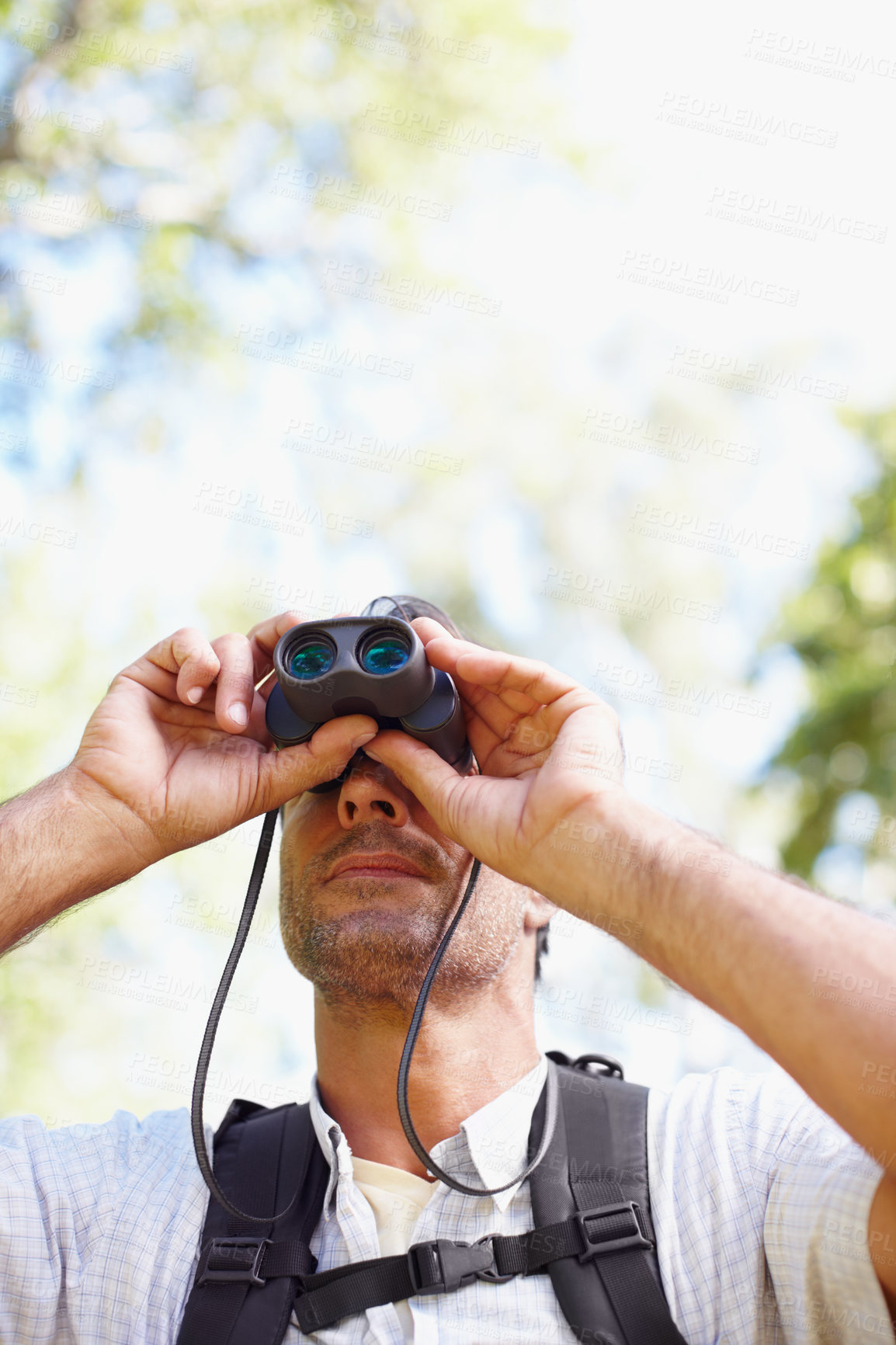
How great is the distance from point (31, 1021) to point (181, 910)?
146cm

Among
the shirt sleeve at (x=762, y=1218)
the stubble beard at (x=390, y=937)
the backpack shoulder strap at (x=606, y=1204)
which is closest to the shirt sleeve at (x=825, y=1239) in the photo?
the shirt sleeve at (x=762, y=1218)

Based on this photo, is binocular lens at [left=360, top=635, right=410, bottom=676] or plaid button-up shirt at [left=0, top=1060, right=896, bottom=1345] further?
binocular lens at [left=360, top=635, right=410, bottom=676]

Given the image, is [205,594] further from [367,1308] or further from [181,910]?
[367,1308]

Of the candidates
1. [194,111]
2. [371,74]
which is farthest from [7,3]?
[371,74]

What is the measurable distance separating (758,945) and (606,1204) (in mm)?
734

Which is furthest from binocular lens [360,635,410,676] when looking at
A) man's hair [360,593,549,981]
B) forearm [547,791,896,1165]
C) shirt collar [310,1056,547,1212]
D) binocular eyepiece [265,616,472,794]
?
shirt collar [310,1056,547,1212]

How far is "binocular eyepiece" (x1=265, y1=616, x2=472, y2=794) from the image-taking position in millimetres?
1928

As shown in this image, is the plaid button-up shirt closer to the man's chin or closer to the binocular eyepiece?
the man's chin

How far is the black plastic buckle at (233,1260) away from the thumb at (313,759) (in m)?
0.80

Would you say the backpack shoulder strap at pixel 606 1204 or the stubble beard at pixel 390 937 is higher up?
the stubble beard at pixel 390 937

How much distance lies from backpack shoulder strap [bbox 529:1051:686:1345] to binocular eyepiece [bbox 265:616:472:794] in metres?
0.85

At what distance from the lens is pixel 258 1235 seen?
2021 millimetres

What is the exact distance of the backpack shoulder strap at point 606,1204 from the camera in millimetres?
1817

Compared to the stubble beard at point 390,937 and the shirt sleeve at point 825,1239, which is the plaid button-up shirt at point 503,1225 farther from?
the stubble beard at point 390,937
